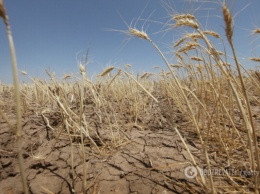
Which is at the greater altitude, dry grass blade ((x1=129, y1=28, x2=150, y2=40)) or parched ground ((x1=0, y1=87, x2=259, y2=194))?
Result: dry grass blade ((x1=129, y1=28, x2=150, y2=40))

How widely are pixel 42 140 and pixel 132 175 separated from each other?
854 mm

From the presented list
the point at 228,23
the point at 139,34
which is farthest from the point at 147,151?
the point at 228,23

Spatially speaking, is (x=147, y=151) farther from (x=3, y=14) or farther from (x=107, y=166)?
(x=3, y=14)

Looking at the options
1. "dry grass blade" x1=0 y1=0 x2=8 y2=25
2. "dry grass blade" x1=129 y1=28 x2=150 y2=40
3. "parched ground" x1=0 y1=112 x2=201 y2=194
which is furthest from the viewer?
"parched ground" x1=0 y1=112 x2=201 y2=194

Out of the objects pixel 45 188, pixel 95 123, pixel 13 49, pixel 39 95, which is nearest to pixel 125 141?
pixel 95 123

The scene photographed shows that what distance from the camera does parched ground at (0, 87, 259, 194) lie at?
3.94 feet

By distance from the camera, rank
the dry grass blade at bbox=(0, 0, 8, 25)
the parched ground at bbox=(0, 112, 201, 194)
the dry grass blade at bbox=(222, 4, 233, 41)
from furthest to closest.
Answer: the parched ground at bbox=(0, 112, 201, 194) < the dry grass blade at bbox=(222, 4, 233, 41) < the dry grass blade at bbox=(0, 0, 8, 25)

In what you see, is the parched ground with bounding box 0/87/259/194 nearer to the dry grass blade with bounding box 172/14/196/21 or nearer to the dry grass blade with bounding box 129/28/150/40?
the dry grass blade with bounding box 129/28/150/40

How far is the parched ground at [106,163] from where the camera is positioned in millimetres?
1202

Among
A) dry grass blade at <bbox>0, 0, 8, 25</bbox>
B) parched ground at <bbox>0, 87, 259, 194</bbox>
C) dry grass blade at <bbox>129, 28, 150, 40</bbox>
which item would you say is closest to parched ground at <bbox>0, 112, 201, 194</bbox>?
parched ground at <bbox>0, 87, 259, 194</bbox>

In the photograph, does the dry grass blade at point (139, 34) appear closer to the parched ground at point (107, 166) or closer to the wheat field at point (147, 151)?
the wheat field at point (147, 151)

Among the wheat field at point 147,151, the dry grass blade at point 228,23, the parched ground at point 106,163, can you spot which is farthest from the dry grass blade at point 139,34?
the parched ground at point 106,163

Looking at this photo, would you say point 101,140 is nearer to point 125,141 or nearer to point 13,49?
point 125,141

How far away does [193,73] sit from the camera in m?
1.90
